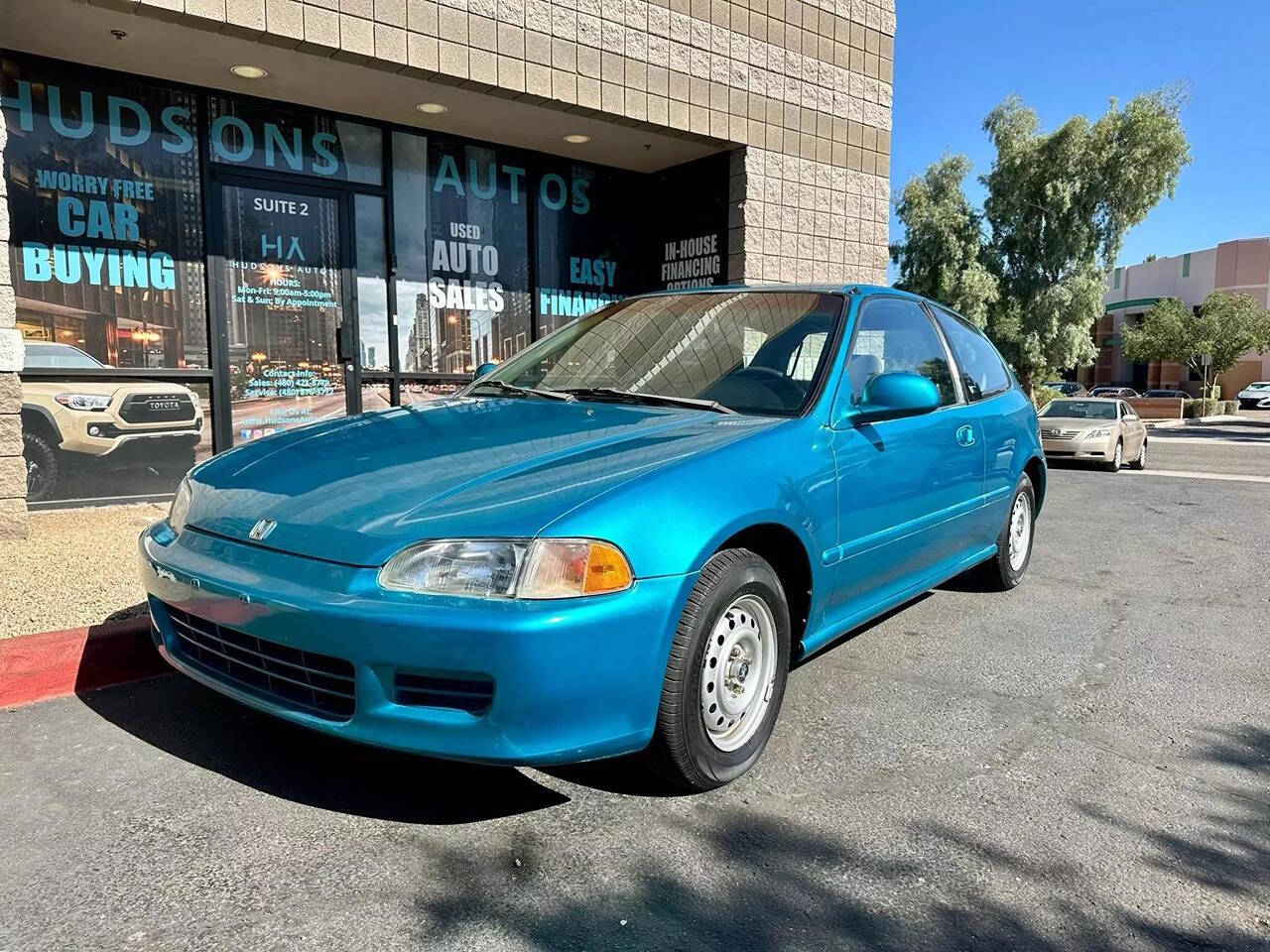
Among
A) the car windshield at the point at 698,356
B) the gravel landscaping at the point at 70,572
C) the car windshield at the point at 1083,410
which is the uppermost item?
the car windshield at the point at 698,356

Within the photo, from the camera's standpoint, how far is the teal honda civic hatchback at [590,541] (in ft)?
7.41

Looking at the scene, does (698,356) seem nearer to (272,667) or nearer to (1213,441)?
(272,667)

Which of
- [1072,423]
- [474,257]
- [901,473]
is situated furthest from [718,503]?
[1072,423]

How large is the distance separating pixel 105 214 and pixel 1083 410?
14.8 m

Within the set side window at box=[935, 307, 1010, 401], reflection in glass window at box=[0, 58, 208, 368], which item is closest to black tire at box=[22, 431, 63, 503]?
reflection in glass window at box=[0, 58, 208, 368]

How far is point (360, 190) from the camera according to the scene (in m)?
8.30

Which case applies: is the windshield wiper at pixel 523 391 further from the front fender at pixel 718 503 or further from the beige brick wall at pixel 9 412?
the beige brick wall at pixel 9 412

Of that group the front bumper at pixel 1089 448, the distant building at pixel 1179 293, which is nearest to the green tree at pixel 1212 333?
the distant building at pixel 1179 293

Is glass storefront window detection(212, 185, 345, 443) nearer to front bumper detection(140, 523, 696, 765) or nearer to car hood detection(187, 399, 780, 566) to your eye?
car hood detection(187, 399, 780, 566)

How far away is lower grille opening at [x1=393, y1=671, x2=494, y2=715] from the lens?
2248 millimetres

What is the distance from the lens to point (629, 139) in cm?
888

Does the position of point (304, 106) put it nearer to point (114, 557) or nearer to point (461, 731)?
point (114, 557)

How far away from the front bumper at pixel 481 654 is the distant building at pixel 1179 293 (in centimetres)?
5536

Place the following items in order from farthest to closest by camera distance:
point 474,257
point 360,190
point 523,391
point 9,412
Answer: point 474,257 < point 360,190 < point 9,412 < point 523,391
